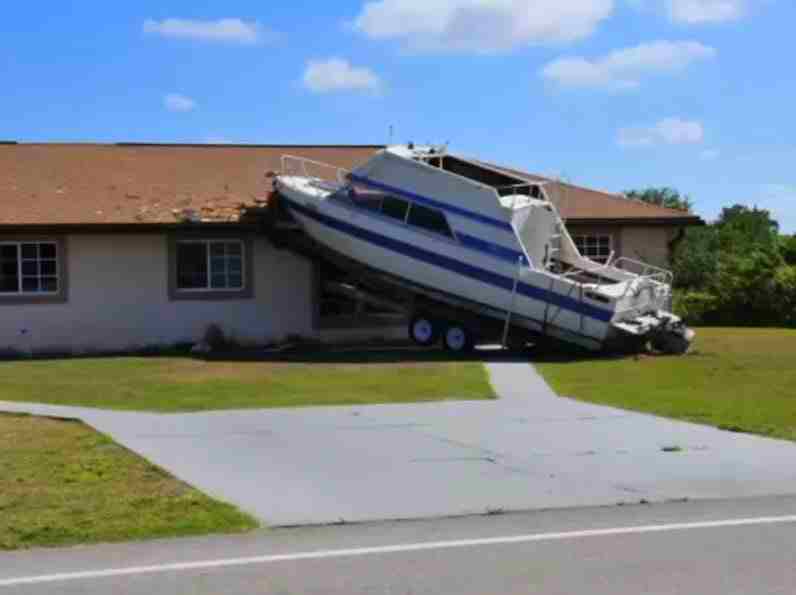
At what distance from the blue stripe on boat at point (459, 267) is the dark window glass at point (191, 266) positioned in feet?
8.40

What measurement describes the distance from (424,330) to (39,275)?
26.4ft

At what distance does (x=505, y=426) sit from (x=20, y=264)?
48.5 feet

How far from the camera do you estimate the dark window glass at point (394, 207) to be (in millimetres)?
24031

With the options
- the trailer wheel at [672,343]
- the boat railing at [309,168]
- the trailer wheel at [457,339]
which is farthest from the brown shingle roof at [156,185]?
the trailer wheel at [672,343]

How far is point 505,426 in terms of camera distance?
534 inches

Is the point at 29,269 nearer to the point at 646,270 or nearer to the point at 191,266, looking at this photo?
the point at 191,266

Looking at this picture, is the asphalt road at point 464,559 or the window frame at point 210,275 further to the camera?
the window frame at point 210,275

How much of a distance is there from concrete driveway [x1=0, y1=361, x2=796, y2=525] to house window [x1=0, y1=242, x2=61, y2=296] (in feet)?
33.8

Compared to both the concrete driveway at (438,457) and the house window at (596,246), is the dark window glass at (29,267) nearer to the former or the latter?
the concrete driveway at (438,457)

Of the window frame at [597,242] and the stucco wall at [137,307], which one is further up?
the window frame at [597,242]

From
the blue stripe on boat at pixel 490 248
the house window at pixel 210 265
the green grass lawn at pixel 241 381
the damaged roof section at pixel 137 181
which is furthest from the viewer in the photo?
the house window at pixel 210 265

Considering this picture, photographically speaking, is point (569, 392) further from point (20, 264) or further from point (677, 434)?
point (20, 264)

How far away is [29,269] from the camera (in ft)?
82.9

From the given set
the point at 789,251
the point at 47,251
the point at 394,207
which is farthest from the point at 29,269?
the point at 789,251
